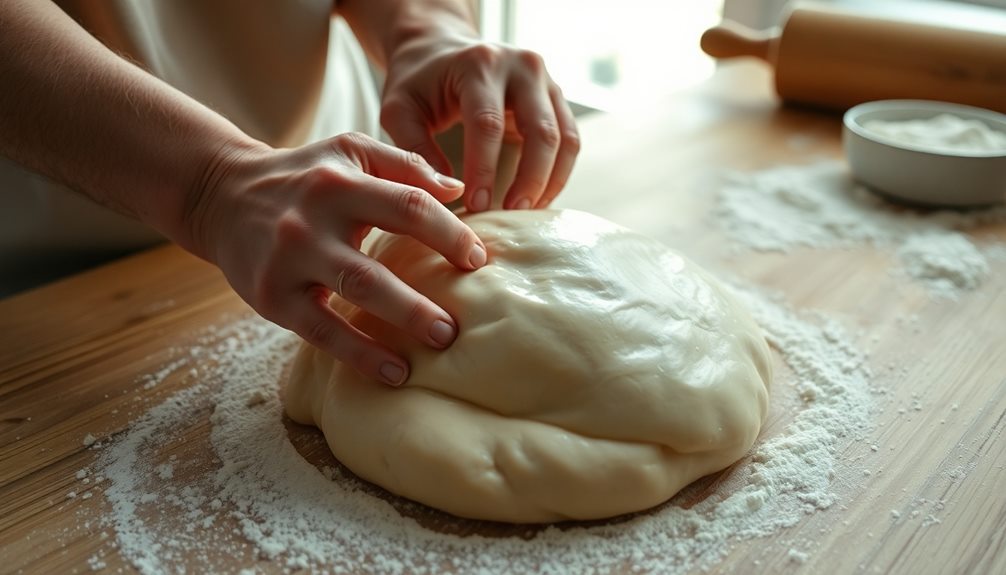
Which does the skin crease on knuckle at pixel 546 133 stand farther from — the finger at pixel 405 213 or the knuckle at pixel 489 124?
the finger at pixel 405 213

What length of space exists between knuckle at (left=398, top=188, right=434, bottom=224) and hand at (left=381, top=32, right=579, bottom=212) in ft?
0.99

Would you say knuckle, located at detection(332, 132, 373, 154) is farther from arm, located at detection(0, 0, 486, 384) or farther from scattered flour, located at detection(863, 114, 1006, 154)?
scattered flour, located at detection(863, 114, 1006, 154)

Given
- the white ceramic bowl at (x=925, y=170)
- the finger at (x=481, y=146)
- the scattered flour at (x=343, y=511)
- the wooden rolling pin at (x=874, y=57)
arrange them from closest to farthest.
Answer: the scattered flour at (x=343, y=511), the finger at (x=481, y=146), the white ceramic bowl at (x=925, y=170), the wooden rolling pin at (x=874, y=57)

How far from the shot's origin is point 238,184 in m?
1.09

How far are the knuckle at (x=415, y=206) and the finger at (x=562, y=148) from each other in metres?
0.42

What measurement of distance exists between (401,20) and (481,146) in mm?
469

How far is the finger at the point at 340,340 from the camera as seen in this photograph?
1051 mm

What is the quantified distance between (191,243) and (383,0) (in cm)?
78


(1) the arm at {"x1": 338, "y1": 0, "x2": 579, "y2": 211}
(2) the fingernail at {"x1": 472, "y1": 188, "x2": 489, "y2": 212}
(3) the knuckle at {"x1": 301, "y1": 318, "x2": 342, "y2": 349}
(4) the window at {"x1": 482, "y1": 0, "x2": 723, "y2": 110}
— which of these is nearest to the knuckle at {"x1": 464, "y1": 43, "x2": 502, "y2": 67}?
(1) the arm at {"x1": 338, "y1": 0, "x2": 579, "y2": 211}

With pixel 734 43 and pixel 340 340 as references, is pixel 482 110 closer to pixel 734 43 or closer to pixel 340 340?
pixel 340 340

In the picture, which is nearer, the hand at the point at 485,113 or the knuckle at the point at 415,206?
the knuckle at the point at 415,206

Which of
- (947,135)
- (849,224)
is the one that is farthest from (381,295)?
(947,135)

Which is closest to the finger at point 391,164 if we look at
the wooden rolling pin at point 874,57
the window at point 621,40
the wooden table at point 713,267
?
the wooden table at point 713,267

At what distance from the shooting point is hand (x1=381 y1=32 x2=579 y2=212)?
1337mm
